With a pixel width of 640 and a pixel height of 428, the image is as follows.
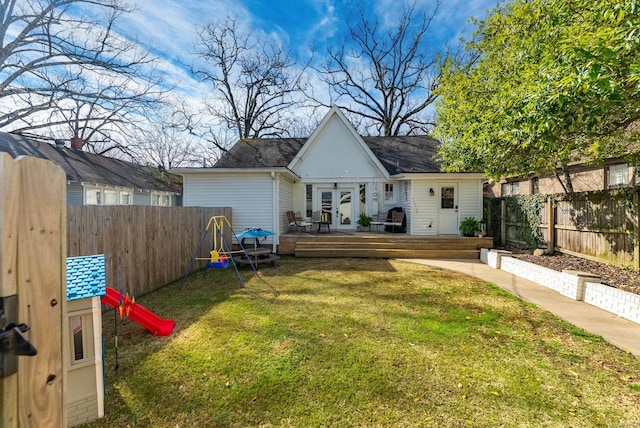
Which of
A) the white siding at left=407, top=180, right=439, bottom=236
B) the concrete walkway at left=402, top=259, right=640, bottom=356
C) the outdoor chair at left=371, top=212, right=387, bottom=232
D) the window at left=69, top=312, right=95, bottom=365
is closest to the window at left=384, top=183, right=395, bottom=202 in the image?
the outdoor chair at left=371, top=212, right=387, bottom=232

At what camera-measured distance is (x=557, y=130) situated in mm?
4961

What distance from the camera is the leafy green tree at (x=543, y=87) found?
3.89 metres

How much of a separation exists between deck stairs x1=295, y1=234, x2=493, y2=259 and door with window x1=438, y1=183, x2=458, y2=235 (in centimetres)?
162

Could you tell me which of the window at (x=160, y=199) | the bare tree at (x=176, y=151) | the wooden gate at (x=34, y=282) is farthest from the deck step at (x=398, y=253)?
the bare tree at (x=176, y=151)

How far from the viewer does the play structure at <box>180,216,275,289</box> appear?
22.4ft

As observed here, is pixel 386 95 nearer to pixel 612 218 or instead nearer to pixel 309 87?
pixel 309 87

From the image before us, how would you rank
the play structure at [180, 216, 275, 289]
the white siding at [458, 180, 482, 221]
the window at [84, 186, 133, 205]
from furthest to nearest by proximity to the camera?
the window at [84, 186, 133, 205] → the white siding at [458, 180, 482, 221] → the play structure at [180, 216, 275, 289]

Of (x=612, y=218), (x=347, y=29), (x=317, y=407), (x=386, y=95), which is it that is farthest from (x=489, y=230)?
(x=347, y=29)

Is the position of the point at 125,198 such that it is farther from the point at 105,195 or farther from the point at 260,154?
the point at 260,154

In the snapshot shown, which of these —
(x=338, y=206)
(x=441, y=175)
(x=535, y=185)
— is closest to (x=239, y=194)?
(x=338, y=206)

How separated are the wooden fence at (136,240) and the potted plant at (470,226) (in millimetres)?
9708

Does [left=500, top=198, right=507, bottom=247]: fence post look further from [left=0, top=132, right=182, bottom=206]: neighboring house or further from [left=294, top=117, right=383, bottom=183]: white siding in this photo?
[left=0, top=132, right=182, bottom=206]: neighboring house

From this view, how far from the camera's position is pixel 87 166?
1576 cm

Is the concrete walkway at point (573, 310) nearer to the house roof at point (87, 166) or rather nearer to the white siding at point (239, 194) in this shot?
the white siding at point (239, 194)
